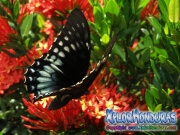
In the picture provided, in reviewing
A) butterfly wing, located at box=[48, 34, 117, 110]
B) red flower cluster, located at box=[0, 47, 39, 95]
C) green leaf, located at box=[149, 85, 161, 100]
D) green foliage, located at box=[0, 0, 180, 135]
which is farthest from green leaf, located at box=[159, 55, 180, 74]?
red flower cluster, located at box=[0, 47, 39, 95]

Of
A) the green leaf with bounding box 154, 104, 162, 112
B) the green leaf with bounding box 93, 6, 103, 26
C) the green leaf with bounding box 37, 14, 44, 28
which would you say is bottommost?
the green leaf with bounding box 154, 104, 162, 112

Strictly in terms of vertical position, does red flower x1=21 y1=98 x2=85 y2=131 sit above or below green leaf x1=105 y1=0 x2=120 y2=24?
→ below

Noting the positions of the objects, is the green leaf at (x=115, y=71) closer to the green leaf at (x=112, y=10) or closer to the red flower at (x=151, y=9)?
the green leaf at (x=112, y=10)

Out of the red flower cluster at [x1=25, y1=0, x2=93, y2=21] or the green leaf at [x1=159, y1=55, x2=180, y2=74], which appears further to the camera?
the red flower cluster at [x1=25, y1=0, x2=93, y2=21]

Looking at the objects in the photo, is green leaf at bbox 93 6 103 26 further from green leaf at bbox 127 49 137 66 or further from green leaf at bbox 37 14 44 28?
green leaf at bbox 37 14 44 28

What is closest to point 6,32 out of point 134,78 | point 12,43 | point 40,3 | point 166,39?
point 12,43

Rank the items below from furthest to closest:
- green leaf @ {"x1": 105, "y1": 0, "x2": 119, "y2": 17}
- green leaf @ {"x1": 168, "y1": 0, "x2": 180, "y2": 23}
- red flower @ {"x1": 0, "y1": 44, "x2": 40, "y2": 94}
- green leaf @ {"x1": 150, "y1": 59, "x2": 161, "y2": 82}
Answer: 1. red flower @ {"x1": 0, "y1": 44, "x2": 40, "y2": 94}
2. green leaf @ {"x1": 150, "y1": 59, "x2": 161, "y2": 82}
3. green leaf @ {"x1": 105, "y1": 0, "x2": 119, "y2": 17}
4. green leaf @ {"x1": 168, "y1": 0, "x2": 180, "y2": 23}

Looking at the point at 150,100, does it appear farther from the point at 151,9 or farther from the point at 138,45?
the point at 151,9

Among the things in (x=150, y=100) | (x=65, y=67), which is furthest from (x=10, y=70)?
(x=150, y=100)
